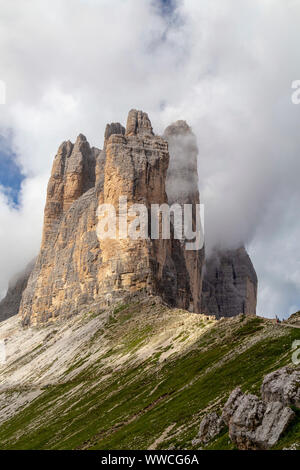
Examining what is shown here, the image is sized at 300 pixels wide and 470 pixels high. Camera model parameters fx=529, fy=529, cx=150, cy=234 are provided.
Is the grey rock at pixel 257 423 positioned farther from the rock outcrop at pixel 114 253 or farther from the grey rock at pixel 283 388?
the rock outcrop at pixel 114 253

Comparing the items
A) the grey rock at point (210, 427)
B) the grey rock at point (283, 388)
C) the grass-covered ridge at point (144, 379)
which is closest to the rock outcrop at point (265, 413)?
the grey rock at point (283, 388)

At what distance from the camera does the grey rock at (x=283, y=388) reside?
1270 inches

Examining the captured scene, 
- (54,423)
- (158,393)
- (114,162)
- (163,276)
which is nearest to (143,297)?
(163,276)

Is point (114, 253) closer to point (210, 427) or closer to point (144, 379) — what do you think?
point (144, 379)

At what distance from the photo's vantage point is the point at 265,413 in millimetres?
31375

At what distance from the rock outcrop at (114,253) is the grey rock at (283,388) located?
106830 millimetres

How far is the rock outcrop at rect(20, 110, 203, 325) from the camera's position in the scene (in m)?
A: 147

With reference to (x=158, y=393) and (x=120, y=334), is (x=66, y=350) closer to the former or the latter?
(x=120, y=334)

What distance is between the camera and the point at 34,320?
185 meters

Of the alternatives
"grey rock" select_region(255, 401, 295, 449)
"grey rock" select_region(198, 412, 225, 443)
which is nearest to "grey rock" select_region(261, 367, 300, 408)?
"grey rock" select_region(255, 401, 295, 449)

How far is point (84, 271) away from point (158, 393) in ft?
352

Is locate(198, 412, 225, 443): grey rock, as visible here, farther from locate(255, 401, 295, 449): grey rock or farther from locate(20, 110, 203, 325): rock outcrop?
locate(20, 110, 203, 325): rock outcrop

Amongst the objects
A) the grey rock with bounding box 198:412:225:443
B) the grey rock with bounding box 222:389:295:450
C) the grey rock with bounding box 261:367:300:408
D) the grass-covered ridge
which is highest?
the grey rock with bounding box 261:367:300:408
